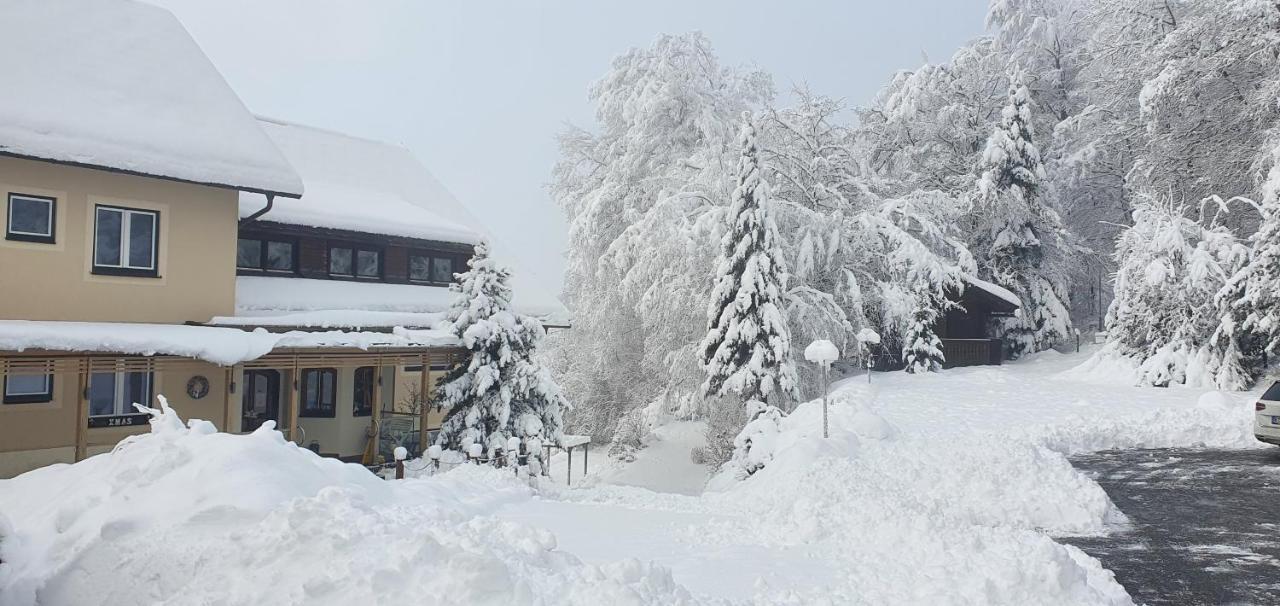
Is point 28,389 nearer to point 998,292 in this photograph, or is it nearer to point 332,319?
point 332,319

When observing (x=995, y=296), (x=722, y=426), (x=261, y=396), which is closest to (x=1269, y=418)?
(x=722, y=426)

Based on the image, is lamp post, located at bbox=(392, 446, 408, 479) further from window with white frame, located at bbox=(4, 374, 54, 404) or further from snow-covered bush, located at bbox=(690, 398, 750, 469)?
snow-covered bush, located at bbox=(690, 398, 750, 469)

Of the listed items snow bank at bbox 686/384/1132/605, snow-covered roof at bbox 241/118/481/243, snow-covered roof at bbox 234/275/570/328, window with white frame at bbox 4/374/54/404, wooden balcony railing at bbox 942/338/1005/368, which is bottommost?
snow bank at bbox 686/384/1132/605

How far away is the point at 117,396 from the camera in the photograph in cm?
1433

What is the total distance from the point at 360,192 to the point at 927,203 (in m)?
17.1

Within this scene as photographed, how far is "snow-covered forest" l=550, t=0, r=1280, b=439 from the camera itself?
Result: 21.5 metres

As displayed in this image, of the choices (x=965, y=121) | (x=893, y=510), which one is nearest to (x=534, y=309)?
(x=893, y=510)

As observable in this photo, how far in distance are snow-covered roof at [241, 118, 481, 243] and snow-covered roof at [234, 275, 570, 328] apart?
1329 millimetres

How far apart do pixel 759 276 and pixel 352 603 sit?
16.0 metres

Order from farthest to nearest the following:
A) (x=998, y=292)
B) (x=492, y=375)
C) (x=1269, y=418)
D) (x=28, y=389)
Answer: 1. (x=998, y=292)
2. (x=492, y=375)
3. (x=1269, y=418)
4. (x=28, y=389)

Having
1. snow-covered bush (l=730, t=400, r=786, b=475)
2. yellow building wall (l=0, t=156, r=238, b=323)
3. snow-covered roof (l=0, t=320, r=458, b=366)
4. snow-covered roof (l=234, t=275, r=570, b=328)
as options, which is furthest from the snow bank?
yellow building wall (l=0, t=156, r=238, b=323)

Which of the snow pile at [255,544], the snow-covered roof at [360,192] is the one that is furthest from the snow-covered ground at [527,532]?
the snow-covered roof at [360,192]

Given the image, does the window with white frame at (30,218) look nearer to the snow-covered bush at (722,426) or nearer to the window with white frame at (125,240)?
the window with white frame at (125,240)

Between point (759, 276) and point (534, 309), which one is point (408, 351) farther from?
point (759, 276)
